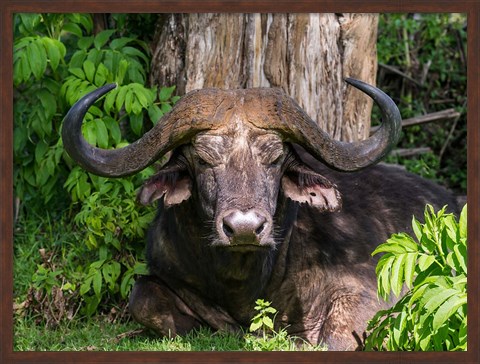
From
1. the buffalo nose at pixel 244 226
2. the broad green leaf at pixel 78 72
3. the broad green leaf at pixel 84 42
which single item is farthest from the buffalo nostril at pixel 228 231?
the broad green leaf at pixel 84 42

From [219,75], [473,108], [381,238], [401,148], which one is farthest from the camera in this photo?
[401,148]

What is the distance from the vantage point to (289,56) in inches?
340

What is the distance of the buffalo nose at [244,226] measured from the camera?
20.1ft

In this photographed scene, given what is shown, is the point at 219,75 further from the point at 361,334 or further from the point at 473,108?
the point at 473,108

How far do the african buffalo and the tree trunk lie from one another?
873 millimetres

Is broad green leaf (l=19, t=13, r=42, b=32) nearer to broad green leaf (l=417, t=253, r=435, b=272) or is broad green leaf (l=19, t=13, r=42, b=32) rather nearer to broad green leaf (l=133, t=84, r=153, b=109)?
broad green leaf (l=133, t=84, r=153, b=109)

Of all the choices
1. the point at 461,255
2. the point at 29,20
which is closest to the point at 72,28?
the point at 29,20

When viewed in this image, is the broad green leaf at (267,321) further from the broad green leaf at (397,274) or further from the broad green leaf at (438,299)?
the broad green leaf at (438,299)

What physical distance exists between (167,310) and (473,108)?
9.87ft

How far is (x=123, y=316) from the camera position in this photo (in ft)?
26.9

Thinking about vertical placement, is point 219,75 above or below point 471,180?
above

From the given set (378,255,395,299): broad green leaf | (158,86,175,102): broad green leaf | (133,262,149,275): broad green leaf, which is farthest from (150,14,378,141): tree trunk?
(378,255,395,299): broad green leaf

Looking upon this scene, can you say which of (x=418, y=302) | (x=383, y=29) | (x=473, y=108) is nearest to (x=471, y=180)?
(x=473, y=108)

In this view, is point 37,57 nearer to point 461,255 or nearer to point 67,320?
point 67,320
